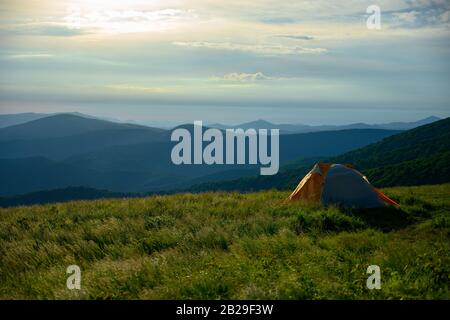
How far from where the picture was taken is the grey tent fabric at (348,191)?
16562 millimetres

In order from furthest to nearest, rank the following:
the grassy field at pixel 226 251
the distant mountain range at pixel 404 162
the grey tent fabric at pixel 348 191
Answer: the distant mountain range at pixel 404 162 → the grey tent fabric at pixel 348 191 → the grassy field at pixel 226 251

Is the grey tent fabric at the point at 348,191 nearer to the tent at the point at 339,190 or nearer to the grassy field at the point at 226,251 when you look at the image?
the tent at the point at 339,190

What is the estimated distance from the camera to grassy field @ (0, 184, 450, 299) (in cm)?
709

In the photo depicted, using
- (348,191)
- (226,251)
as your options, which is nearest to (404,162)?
(348,191)

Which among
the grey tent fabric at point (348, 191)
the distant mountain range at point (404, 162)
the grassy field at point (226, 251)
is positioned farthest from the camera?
the distant mountain range at point (404, 162)

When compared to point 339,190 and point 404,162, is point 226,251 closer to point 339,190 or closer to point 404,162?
point 339,190

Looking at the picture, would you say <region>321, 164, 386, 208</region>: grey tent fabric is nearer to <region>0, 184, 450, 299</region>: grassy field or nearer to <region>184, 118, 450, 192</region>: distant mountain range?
<region>0, 184, 450, 299</region>: grassy field

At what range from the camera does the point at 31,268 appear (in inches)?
413

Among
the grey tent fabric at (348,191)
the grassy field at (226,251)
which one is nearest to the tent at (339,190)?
the grey tent fabric at (348,191)

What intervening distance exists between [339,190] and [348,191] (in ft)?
1.17

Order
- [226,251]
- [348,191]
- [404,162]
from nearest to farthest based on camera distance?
[226,251] < [348,191] < [404,162]

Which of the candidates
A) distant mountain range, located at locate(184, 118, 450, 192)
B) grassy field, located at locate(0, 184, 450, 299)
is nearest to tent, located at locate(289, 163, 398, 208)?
grassy field, located at locate(0, 184, 450, 299)

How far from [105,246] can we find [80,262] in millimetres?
913

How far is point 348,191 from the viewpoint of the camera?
1689 cm
